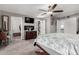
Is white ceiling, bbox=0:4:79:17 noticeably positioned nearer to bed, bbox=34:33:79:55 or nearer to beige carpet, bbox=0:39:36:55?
bed, bbox=34:33:79:55

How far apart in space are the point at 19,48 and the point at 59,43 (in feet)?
2.88

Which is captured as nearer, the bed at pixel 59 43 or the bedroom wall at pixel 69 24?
the bed at pixel 59 43

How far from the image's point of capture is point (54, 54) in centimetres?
198

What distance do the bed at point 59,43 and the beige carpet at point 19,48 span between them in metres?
0.16

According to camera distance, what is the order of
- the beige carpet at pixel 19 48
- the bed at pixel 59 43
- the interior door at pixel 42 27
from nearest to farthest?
the bed at pixel 59 43, the beige carpet at pixel 19 48, the interior door at pixel 42 27

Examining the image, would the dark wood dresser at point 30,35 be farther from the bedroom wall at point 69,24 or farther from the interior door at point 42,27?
the bedroom wall at point 69,24

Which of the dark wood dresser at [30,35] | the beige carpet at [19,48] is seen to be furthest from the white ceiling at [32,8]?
the beige carpet at [19,48]

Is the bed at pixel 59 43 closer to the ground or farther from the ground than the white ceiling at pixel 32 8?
closer to the ground

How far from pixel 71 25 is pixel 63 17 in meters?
→ 0.25

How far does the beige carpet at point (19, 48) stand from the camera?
2013 millimetres

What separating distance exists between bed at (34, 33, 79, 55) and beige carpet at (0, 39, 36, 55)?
16 cm

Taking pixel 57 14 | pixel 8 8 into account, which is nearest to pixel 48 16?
pixel 57 14

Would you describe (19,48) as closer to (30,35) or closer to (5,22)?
(30,35)
